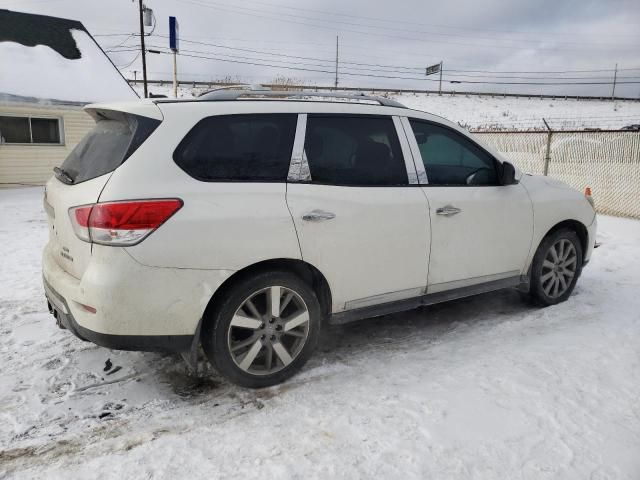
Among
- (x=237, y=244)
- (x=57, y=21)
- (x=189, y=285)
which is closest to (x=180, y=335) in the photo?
(x=189, y=285)

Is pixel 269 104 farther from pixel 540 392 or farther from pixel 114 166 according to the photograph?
pixel 540 392

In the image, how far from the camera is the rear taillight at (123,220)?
267 cm

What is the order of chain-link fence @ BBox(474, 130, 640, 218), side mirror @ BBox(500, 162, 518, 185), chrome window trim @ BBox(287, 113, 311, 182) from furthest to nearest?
chain-link fence @ BBox(474, 130, 640, 218) < side mirror @ BBox(500, 162, 518, 185) < chrome window trim @ BBox(287, 113, 311, 182)

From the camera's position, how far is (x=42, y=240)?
7672 mm

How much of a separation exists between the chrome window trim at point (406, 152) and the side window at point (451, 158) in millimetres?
123

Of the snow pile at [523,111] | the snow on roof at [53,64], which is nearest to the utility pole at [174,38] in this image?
the snow on roof at [53,64]

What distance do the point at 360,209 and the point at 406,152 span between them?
0.70 metres

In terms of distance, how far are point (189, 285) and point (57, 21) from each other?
19.0 metres

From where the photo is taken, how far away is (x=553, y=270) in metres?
4.70

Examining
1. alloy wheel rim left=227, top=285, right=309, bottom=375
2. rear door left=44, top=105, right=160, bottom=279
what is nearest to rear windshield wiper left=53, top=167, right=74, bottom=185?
rear door left=44, top=105, right=160, bottom=279

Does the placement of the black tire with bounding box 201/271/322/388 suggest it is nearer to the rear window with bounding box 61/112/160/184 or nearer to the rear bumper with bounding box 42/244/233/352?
the rear bumper with bounding box 42/244/233/352

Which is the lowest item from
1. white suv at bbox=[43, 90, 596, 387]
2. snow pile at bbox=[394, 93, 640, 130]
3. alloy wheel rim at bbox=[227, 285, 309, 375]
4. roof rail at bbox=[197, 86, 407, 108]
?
alloy wheel rim at bbox=[227, 285, 309, 375]

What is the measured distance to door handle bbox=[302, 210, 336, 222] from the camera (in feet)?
10.4

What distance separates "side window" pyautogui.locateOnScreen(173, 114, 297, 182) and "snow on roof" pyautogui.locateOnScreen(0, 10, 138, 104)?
1337 centimetres
